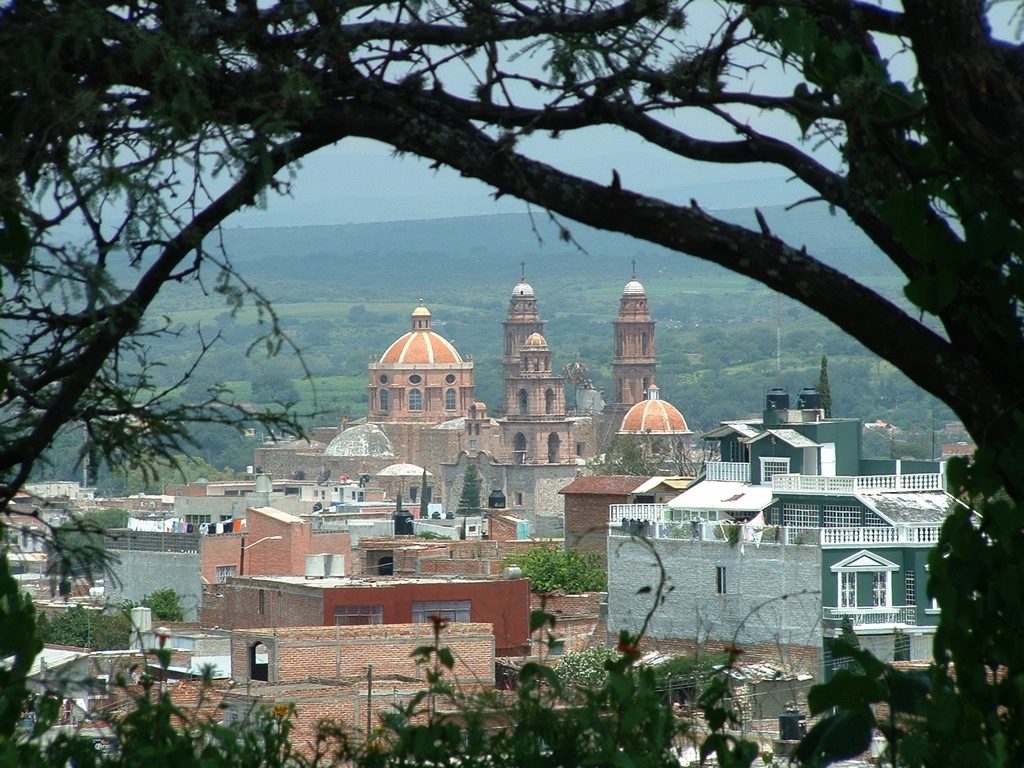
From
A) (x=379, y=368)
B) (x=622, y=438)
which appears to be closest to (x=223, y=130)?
(x=622, y=438)

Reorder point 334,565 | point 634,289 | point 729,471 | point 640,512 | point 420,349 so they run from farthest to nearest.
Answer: point 634,289 < point 420,349 < point 729,471 < point 640,512 < point 334,565

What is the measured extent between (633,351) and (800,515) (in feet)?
230

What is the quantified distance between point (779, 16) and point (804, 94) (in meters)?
0.16

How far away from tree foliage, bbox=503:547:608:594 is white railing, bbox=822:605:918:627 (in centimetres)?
753

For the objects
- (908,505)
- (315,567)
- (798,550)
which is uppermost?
(908,505)

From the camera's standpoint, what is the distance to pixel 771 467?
26891mm

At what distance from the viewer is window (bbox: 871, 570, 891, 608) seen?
66.8ft

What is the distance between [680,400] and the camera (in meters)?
129

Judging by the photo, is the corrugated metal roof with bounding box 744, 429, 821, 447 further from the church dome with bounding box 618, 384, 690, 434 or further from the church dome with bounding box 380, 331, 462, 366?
the church dome with bounding box 380, 331, 462, 366

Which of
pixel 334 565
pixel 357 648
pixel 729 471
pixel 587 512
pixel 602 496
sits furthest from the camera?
pixel 587 512

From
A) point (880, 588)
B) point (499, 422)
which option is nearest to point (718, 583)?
point (880, 588)

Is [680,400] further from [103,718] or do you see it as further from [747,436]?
[103,718]

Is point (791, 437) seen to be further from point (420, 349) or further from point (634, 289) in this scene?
point (634, 289)

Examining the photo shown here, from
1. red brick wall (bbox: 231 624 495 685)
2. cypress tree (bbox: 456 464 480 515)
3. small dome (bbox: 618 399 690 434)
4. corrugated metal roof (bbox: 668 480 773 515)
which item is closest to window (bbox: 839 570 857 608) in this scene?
corrugated metal roof (bbox: 668 480 773 515)
